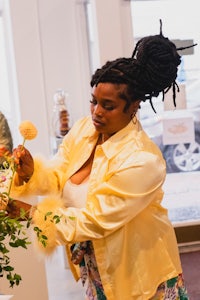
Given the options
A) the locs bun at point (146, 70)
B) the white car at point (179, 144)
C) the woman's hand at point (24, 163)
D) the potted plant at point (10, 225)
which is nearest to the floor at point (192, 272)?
the white car at point (179, 144)

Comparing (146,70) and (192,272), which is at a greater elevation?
(146,70)

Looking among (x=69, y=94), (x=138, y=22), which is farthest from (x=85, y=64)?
(x=138, y=22)

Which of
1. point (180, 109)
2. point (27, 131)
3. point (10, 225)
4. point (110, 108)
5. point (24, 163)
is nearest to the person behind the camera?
point (10, 225)

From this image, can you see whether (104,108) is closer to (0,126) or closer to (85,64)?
(0,126)

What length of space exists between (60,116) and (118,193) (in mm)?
2482

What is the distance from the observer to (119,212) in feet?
4.60

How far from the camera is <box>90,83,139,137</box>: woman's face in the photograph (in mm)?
1457

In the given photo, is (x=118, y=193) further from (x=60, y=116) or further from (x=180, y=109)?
(x=180, y=109)

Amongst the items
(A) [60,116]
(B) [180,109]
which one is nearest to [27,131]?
(A) [60,116]

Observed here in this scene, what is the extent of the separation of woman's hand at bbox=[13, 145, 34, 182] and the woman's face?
9.2 inches

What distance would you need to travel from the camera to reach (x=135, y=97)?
1480 mm

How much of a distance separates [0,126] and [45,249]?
131cm

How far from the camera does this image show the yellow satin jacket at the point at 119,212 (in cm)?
140

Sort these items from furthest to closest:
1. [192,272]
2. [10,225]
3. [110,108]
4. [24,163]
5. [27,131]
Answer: [192,272]
[24,163]
[110,108]
[27,131]
[10,225]
